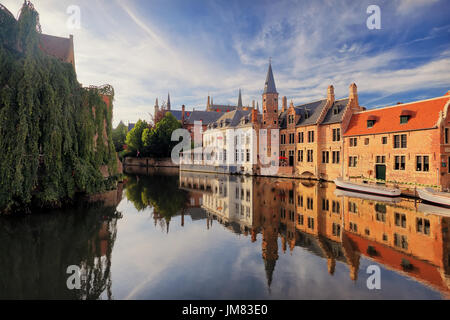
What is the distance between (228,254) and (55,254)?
5.22 m

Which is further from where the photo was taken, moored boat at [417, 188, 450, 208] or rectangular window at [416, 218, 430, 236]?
moored boat at [417, 188, 450, 208]

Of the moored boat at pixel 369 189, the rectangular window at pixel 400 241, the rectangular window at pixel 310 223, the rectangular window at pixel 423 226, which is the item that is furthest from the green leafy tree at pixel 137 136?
the rectangular window at pixel 400 241

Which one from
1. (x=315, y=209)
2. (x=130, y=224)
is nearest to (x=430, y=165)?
(x=315, y=209)

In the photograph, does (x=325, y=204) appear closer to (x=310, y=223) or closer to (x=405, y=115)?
(x=310, y=223)

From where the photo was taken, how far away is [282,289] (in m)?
5.92

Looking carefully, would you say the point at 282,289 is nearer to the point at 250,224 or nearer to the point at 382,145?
the point at 250,224

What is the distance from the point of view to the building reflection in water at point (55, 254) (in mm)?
A: 5770

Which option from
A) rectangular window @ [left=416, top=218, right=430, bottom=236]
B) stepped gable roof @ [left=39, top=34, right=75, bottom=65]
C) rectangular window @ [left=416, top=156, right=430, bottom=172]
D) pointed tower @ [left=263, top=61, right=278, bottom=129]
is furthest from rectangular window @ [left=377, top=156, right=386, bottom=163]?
stepped gable roof @ [left=39, top=34, right=75, bottom=65]

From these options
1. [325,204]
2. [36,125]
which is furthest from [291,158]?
[36,125]

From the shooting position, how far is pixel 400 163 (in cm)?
2269

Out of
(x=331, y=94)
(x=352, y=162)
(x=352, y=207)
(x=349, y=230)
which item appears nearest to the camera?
(x=349, y=230)

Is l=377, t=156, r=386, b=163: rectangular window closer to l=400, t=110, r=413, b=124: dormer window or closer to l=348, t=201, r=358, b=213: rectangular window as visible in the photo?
l=400, t=110, r=413, b=124: dormer window

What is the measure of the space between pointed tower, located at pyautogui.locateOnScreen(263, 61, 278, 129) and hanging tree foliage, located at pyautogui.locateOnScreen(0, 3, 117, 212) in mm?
26968

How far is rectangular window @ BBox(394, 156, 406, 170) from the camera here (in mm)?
22406
